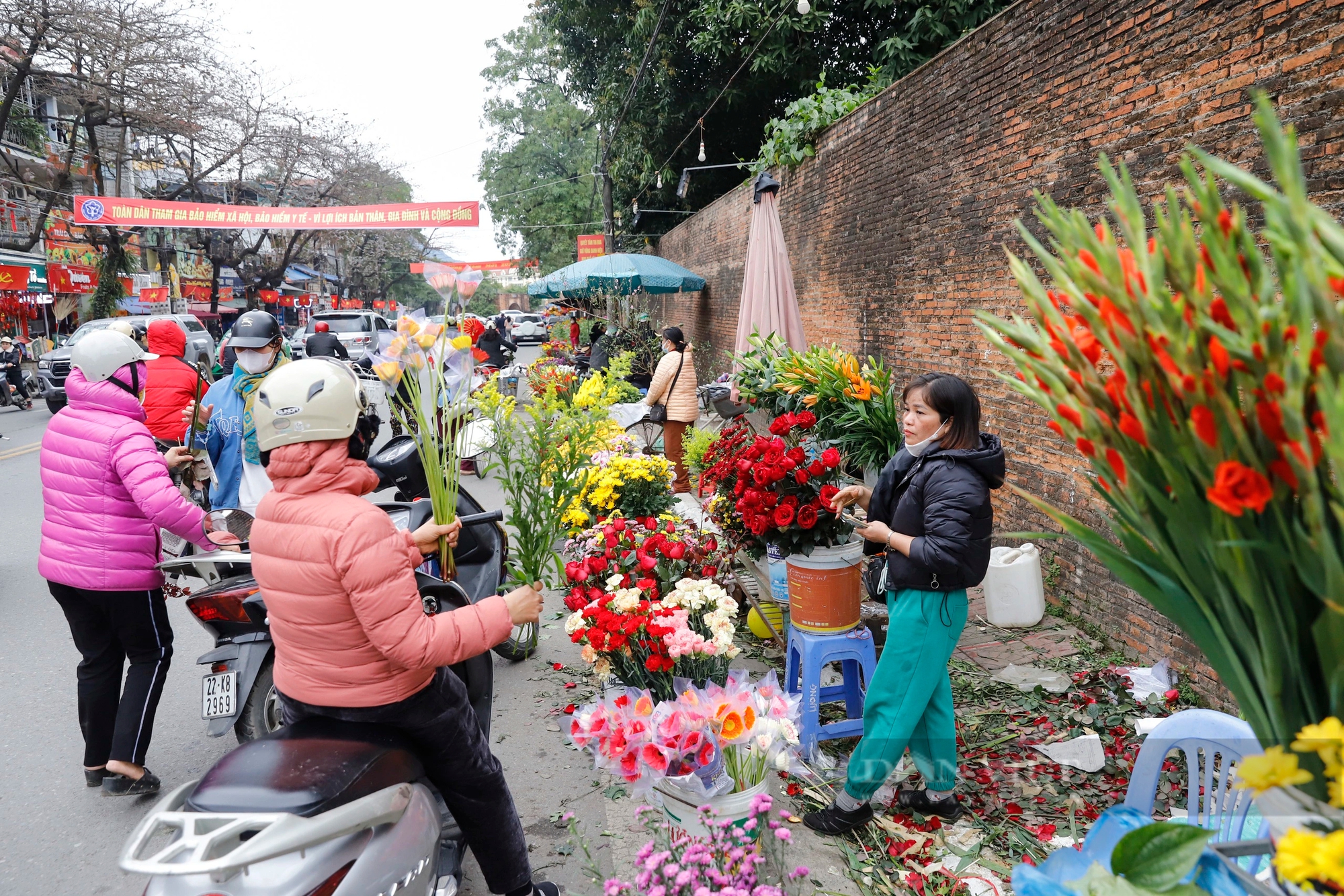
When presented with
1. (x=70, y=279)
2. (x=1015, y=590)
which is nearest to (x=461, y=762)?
(x=1015, y=590)

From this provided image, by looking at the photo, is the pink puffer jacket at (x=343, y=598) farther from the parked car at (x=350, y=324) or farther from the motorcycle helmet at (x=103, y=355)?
the parked car at (x=350, y=324)

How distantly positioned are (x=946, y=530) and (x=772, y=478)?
77cm

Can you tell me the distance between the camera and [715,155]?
1931 centimetres

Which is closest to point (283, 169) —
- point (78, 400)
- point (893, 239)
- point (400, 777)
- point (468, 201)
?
point (468, 201)

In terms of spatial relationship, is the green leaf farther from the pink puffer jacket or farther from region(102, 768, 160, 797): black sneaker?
region(102, 768, 160, 797): black sneaker

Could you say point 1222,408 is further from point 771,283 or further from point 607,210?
point 607,210

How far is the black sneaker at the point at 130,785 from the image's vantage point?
3465 mm

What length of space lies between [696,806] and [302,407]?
5.17 ft

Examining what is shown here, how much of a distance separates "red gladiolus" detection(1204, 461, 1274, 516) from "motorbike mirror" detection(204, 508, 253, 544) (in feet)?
10.6

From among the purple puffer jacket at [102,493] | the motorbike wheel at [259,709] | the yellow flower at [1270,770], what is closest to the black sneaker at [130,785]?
the motorbike wheel at [259,709]

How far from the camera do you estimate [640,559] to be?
10.4 ft

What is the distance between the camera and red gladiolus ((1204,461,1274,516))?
915 millimetres

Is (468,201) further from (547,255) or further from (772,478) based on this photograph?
(772,478)

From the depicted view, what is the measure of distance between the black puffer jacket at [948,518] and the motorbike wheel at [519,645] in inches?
100
